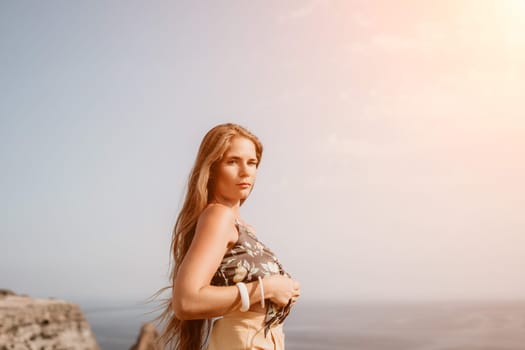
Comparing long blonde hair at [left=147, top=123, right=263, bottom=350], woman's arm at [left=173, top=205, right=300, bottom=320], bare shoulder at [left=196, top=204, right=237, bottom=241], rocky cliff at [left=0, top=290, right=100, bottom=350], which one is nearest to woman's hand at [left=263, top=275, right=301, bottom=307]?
woman's arm at [left=173, top=205, right=300, bottom=320]

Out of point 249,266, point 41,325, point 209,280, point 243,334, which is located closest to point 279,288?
point 249,266

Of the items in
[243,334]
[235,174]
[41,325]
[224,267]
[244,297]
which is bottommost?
[41,325]

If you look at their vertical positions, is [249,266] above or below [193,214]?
below

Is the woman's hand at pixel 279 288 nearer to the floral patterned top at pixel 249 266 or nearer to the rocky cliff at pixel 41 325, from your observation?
the floral patterned top at pixel 249 266

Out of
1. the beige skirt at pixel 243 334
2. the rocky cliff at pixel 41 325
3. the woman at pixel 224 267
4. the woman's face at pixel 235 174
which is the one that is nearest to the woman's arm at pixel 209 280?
the woman at pixel 224 267

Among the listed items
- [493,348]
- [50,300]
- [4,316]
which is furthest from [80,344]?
[493,348]

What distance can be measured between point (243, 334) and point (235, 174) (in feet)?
3.60

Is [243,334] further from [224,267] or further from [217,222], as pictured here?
[217,222]

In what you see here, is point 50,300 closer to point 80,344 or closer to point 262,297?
point 80,344

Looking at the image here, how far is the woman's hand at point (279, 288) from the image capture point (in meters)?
3.78

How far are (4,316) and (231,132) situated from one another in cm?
6773

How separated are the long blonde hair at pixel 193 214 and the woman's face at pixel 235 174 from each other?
0.05m

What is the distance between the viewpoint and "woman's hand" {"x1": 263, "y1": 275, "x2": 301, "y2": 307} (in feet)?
12.4

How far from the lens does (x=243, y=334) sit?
149 inches
